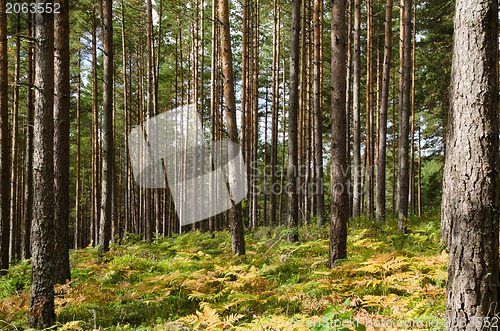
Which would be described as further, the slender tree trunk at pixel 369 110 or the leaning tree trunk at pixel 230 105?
the slender tree trunk at pixel 369 110

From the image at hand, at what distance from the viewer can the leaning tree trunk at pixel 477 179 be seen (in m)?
2.55

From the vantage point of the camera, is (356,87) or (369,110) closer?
(356,87)

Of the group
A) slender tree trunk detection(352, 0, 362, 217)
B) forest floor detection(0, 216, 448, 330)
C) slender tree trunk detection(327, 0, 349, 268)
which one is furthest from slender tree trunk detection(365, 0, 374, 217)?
slender tree trunk detection(327, 0, 349, 268)

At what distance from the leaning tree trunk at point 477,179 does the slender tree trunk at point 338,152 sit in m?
2.50

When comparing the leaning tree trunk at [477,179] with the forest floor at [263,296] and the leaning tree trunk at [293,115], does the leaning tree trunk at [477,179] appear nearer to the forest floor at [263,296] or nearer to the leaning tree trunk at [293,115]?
the forest floor at [263,296]

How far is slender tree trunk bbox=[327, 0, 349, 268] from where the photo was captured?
518 centimetres

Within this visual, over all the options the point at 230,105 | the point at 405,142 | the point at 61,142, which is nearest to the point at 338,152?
the point at 230,105

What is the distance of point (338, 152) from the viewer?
527 cm

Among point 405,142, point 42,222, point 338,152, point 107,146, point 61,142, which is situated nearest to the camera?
point 42,222

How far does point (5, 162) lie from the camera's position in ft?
26.5

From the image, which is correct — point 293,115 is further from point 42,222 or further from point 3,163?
point 3,163

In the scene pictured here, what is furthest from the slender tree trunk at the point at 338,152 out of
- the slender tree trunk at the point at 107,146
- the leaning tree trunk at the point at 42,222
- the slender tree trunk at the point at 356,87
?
the slender tree trunk at the point at 356,87

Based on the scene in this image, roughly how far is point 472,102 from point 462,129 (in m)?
0.24

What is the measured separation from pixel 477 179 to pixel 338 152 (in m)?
2.75
